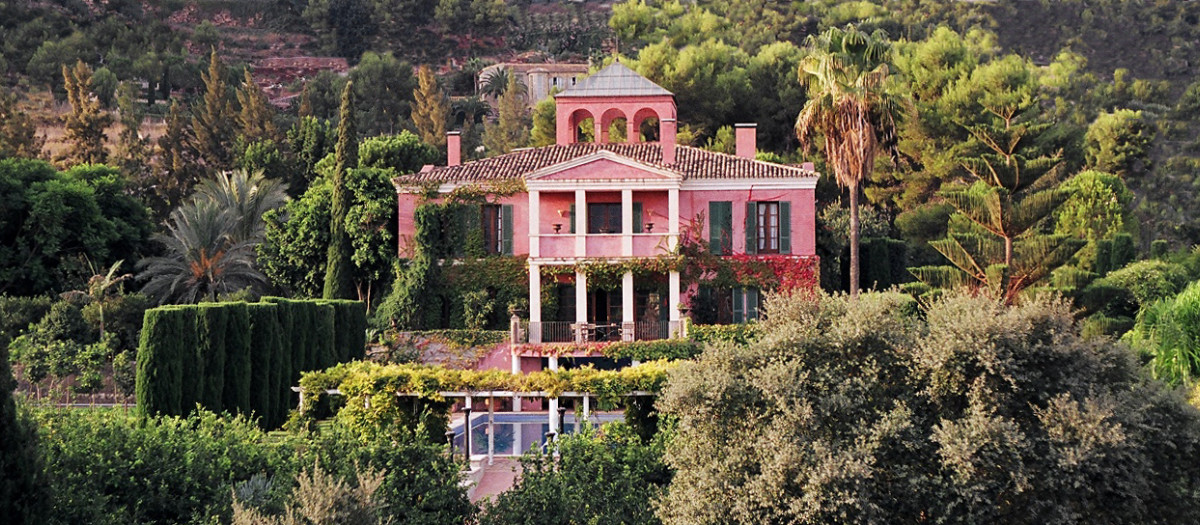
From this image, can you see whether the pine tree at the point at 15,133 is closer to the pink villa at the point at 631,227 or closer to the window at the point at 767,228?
the pink villa at the point at 631,227

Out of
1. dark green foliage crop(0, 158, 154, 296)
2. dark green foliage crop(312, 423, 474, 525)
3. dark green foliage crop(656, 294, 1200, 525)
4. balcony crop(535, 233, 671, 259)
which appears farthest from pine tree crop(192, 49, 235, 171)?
dark green foliage crop(656, 294, 1200, 525)

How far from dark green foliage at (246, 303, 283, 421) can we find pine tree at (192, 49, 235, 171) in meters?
33.0

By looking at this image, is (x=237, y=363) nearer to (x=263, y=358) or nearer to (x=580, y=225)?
(x=263, y=358)

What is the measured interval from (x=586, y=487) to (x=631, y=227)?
18027 millimetres

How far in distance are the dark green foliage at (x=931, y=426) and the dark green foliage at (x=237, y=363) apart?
37.3 ft

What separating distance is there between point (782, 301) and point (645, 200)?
19.5 meters

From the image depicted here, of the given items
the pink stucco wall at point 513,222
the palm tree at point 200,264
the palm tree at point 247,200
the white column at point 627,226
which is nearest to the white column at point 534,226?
the pink stucco wall at point 513,222

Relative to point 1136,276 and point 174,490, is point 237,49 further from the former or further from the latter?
point 174,490

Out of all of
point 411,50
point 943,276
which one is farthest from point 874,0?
point 943,276

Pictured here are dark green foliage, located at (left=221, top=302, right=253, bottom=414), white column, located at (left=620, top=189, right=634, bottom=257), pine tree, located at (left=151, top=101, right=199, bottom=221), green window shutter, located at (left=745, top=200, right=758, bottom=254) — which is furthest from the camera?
pine tree, located at (left=151, top=101, right=199, bottom=221)

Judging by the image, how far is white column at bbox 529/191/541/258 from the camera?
32.4m

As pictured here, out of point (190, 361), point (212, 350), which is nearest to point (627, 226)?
point (212, 350)

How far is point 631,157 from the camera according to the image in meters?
34.4

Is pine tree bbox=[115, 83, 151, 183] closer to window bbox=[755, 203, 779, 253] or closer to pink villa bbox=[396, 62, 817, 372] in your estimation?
pink villa bbox=[396, 62, 817, 372]
